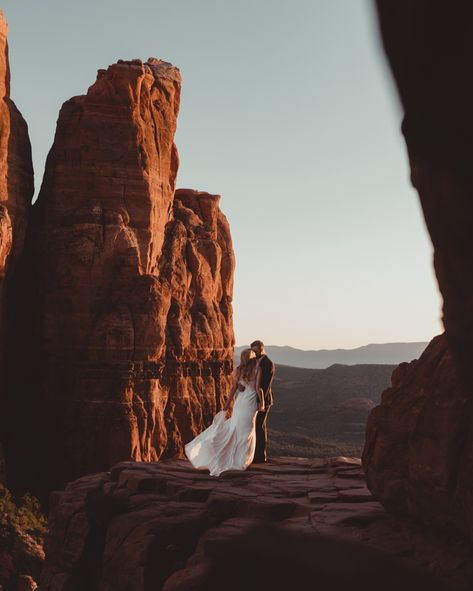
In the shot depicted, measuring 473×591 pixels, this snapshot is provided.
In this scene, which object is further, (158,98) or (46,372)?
(158,98)

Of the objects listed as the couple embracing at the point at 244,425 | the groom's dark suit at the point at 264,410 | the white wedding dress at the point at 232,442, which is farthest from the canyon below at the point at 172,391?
the groom's dark suit at the point at 264,410

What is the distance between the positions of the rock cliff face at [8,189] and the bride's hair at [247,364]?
14533mm

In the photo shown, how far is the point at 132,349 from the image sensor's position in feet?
87.3

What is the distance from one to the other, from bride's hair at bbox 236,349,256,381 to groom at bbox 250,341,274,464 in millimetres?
121

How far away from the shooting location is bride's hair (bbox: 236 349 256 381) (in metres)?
13.3

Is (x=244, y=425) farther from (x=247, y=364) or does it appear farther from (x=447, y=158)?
(x=447, y=158)

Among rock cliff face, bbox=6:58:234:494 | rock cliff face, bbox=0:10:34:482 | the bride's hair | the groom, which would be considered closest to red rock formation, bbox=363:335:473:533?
the groom

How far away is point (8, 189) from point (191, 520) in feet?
65.8

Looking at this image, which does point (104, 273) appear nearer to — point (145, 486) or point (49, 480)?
point (49, 480)

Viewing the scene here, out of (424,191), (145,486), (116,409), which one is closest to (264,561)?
(424,191)

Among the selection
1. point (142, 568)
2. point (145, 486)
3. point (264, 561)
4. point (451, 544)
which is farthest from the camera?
point (145, 486)

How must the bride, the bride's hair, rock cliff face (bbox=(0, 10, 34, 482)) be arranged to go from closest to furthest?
the bride → the bride's hair → rock cliff face (bbox=(0, 10, 34, 482))

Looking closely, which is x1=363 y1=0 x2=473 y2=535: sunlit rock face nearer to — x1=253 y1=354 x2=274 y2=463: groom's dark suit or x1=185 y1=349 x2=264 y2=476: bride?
x1=185 y1=349 x2=264 y2=476: bride

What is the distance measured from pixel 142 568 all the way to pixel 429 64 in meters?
7.58
